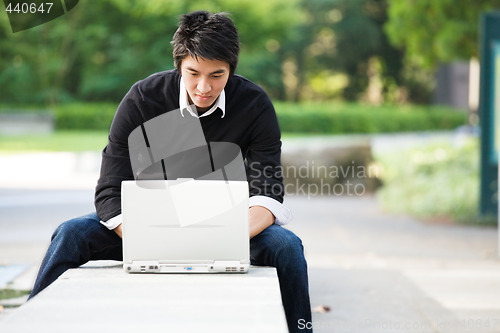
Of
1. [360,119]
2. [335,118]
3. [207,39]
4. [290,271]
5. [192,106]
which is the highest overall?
[207,39]

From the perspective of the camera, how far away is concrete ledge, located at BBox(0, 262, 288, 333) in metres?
1.98

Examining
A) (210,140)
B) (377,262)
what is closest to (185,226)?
(210,140)

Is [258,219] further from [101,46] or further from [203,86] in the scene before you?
[101,46]

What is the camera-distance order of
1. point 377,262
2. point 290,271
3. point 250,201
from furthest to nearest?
point 377,262 → point 250,201 → point 290,271

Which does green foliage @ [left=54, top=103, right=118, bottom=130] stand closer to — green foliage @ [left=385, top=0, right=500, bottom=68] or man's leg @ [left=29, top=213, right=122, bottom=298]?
green foliage @ [left=385, top=0, right=500, bottom=68]

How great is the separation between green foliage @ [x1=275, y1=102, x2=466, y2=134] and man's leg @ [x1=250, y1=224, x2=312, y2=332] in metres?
27.7

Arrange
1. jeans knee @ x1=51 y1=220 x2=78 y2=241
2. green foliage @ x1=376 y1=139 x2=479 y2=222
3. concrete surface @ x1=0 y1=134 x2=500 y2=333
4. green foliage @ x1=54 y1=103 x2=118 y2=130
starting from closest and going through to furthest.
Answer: jeans knee @ x1=51 y1=220 x2=78 y2=241
concrete surface @ x1=0 y1=134 x2=500 y2=333
green foliage @ x1=376 y1=139 x2=479 y2=222
green foliage @ x1=54 y1=103 x2=118 y2=130

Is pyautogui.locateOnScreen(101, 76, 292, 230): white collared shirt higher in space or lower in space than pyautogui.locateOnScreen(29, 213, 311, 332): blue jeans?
higher

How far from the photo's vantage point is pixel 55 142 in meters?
24.9

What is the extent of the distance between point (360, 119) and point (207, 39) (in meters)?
29.4

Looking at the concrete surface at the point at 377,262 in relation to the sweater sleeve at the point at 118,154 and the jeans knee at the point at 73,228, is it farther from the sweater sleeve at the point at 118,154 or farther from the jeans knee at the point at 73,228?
the sweater sleeve at the point at 118,154

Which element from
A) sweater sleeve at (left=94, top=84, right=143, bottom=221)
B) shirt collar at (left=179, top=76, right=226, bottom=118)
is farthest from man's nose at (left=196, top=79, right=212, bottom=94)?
sweater sleeve at (left=94, top=84, right=143, bottom=221)

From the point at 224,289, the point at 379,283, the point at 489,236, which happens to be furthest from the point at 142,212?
the point at 489,236

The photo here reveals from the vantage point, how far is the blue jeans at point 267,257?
2.99 metres
